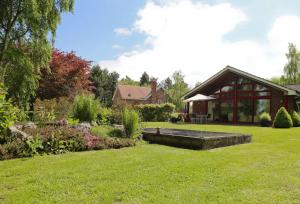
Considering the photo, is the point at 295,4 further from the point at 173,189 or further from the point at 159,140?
the point at 173,189

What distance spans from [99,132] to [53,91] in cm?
1047

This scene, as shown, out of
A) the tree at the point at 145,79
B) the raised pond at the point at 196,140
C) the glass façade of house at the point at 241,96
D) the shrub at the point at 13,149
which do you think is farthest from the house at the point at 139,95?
the shrub at the point at 13,149

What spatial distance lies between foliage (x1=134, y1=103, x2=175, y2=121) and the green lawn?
61.6ft

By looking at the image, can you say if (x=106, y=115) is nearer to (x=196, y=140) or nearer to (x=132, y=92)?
(x=196, y=140)

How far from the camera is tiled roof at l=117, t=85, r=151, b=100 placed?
160 feet

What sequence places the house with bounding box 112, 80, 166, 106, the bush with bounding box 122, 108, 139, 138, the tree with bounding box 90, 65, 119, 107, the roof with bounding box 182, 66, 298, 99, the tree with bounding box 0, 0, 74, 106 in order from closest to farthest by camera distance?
the bush with bounding box 122, 108, 139, 138 → the tree with bounding box 0, 0, 74, 106 → the roof with bounding box 182, 66, 298, 99 → the tree with bounding box 90, 65, 119, 107 → the house with bounding box 112, 80, 166, 106

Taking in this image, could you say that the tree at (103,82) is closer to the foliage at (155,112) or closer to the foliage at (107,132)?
the foliage at (155,112)

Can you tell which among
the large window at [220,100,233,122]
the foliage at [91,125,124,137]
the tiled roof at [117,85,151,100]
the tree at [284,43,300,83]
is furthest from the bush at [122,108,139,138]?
the tree at [284,43,300,83]

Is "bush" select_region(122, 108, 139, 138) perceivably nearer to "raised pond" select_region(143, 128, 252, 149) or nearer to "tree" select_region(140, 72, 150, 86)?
"raised pond" select_region(143, 128, 252, 149)

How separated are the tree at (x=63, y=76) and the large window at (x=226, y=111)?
13.3 meters

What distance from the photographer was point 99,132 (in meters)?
9.84

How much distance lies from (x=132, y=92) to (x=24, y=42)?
116 feet

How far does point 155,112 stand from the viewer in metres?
26.9

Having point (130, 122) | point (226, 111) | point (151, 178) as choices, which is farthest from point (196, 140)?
point (226, 111)
